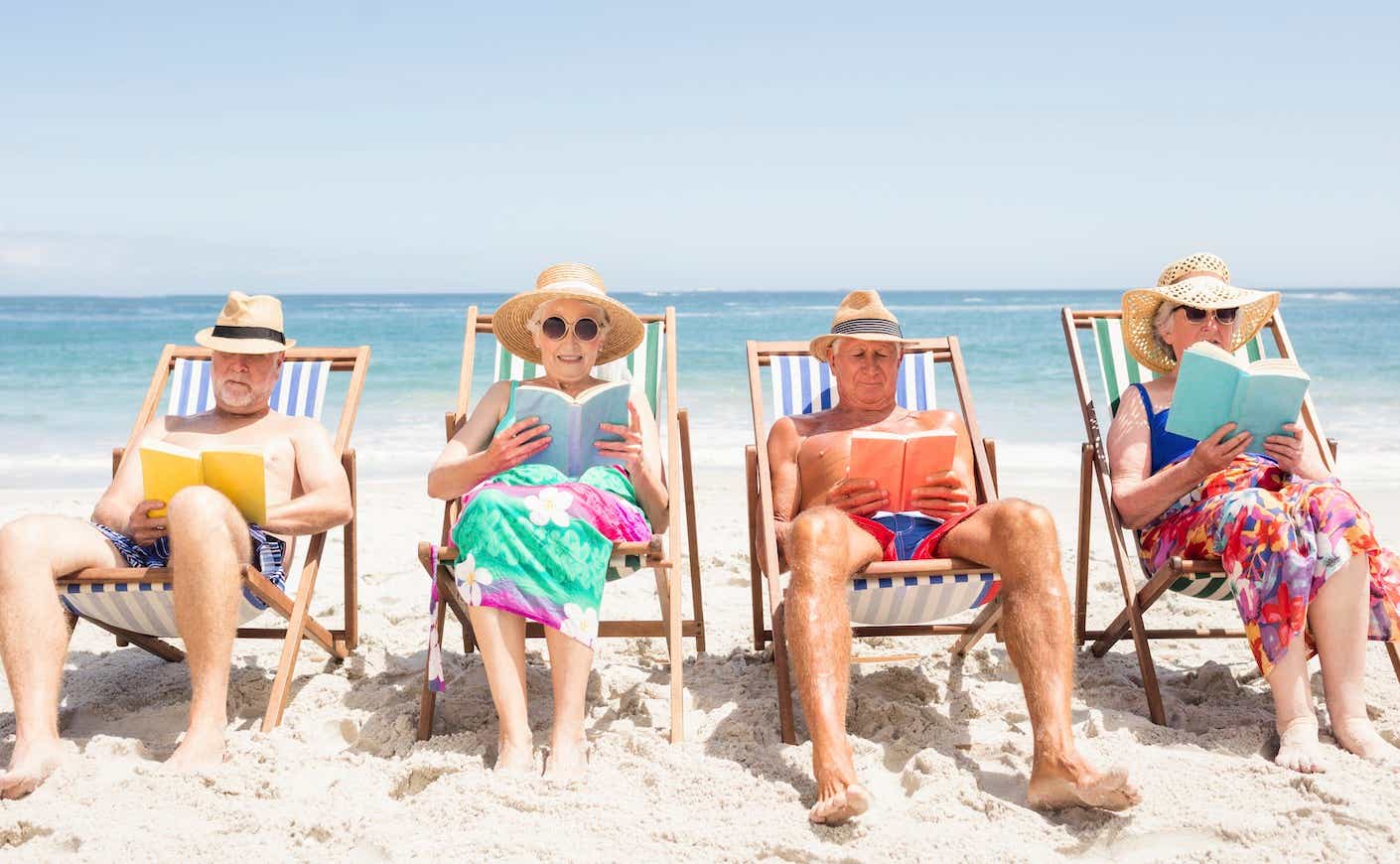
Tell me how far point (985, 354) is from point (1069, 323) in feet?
45.6

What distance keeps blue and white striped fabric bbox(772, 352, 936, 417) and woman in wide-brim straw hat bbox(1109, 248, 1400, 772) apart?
665mm

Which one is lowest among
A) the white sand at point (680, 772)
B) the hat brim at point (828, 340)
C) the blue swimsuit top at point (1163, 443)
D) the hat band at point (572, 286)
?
the white sand at point (680, 772)

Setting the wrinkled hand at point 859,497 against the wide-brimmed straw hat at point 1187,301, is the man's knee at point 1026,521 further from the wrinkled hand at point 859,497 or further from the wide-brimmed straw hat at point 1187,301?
the wide-brimmed straw hat at point 1187,301

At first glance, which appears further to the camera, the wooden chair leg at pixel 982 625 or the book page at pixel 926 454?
the wooden chair leg at pixel 982 625

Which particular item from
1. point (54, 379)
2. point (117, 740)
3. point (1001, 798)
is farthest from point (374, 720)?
point (54, 379)

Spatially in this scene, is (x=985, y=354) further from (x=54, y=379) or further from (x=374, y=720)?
(x=374, y=720)

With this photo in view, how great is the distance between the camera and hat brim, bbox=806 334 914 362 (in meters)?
3.29

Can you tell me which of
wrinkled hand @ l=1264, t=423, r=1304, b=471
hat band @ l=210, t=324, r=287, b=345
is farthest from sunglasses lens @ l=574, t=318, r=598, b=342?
wrinkled hand @ l=1264, t=423, r=1304, b=471

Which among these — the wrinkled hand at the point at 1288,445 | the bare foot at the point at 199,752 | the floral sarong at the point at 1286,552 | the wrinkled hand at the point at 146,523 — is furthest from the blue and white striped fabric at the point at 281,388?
the wrinkled hand at the point at 1288,445

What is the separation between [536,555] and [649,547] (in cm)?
29

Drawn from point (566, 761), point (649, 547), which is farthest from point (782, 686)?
point (566, 761)

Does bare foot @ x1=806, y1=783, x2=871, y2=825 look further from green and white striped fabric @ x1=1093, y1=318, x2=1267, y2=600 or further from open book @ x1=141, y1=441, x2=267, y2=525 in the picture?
green and white striped fabric @ x1=1093, y1=318, x2=1267, y2=600

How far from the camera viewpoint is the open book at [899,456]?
307cm

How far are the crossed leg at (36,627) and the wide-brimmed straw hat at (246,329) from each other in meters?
0.69
